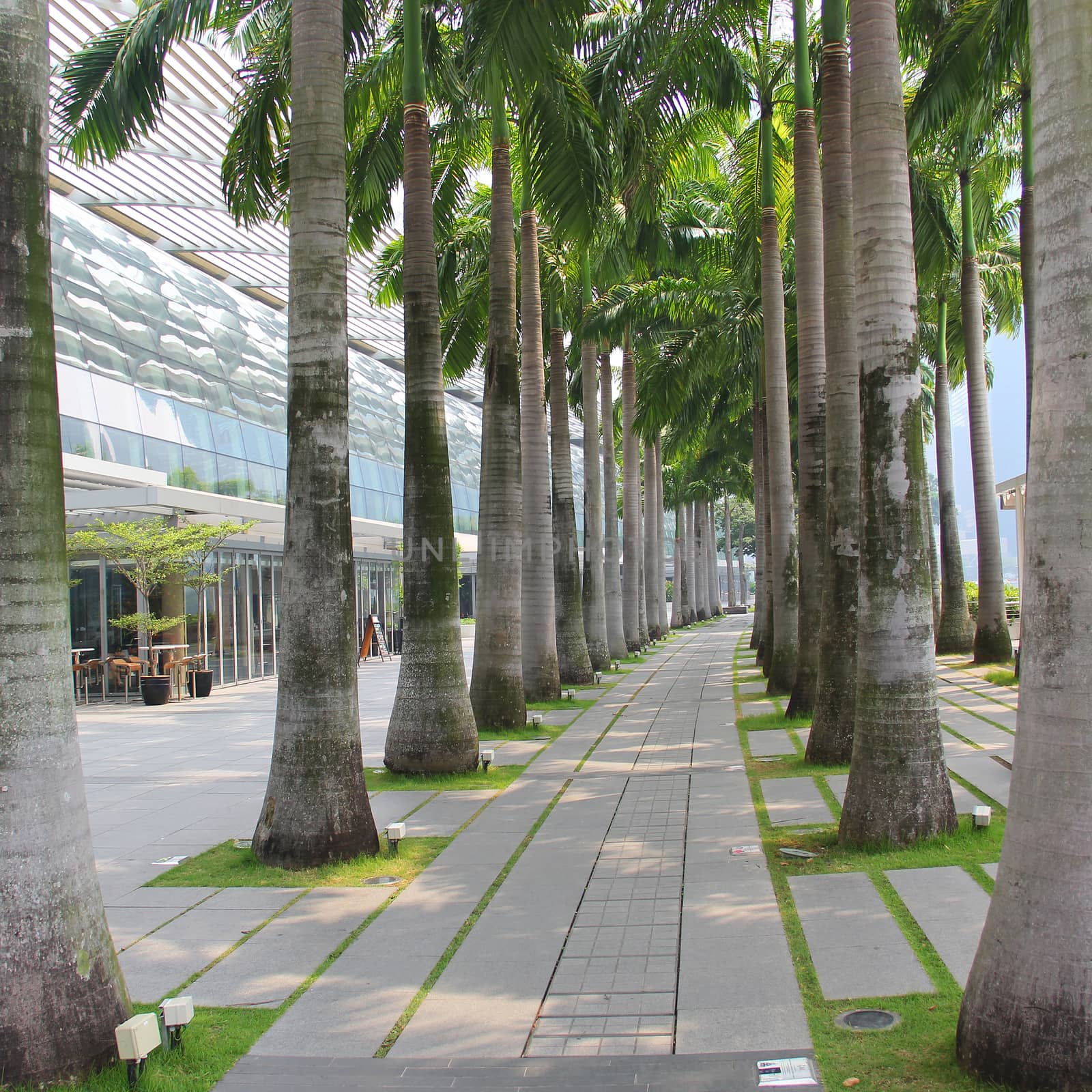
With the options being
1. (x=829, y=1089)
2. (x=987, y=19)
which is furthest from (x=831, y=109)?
(x=829, y=1089)

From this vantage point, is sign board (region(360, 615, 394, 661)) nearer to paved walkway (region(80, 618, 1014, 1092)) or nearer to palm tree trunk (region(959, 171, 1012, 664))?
palm tree trunk (region(959, 171, 1012, 664))

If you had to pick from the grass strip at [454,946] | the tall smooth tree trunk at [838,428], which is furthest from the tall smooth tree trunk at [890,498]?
the tall smooth tree trunk at [838,428]

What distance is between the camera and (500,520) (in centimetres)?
1314

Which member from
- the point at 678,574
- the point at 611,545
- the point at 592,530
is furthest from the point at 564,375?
the point at 678,574

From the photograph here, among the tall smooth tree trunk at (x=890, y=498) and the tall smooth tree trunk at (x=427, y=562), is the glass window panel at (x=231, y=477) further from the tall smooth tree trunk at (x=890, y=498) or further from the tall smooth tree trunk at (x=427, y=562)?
the tall smooth tree trunk at (x=890, y=498)

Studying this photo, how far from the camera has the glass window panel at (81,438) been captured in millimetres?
20375

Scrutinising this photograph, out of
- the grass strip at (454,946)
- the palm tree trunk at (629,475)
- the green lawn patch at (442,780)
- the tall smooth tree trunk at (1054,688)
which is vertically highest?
the palm tree trunk at (629,475)

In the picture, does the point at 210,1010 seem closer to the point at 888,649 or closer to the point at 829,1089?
the point at 829,1089

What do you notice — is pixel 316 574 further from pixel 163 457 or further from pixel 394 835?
pixel 163 457

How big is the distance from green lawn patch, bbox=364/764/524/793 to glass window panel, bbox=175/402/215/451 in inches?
621

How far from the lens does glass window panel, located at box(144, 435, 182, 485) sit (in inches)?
903

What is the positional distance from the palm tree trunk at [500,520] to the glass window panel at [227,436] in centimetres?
1425

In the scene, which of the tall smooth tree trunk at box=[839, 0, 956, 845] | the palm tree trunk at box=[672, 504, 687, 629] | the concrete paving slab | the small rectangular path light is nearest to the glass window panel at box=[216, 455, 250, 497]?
the small rectangular path light

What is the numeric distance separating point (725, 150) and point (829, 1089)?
21.8 m
